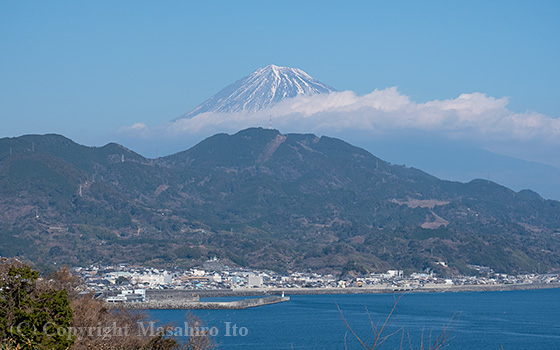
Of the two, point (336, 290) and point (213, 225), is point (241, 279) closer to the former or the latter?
point (336, 290)

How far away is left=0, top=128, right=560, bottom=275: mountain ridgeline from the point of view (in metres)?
131

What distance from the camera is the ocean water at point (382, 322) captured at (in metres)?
47.0

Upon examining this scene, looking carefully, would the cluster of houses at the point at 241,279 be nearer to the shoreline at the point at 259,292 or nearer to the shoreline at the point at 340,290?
the shoreline at the point at 340,290

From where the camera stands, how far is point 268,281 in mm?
109188

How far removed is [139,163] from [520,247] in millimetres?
86471

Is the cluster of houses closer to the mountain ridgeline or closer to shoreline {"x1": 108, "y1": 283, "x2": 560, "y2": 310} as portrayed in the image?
shoreline {"x1": 108, "y1": 283, "x2": 560, "y2": 310}

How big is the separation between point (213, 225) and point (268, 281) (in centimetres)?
6305

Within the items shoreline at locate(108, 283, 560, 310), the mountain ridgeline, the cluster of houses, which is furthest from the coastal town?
the mountain ridgeline

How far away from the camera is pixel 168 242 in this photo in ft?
440

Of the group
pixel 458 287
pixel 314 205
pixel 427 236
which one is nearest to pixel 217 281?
pixel 458 287

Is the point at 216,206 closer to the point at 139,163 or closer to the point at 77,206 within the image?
the point at 139,163

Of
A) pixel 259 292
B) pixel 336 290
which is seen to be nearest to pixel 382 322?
pixel 259 292

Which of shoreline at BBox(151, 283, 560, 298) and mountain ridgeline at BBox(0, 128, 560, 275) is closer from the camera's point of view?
shoreline at BBox(151, 283, 560, 298)

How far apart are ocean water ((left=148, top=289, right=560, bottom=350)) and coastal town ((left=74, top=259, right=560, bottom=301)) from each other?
15979mm
